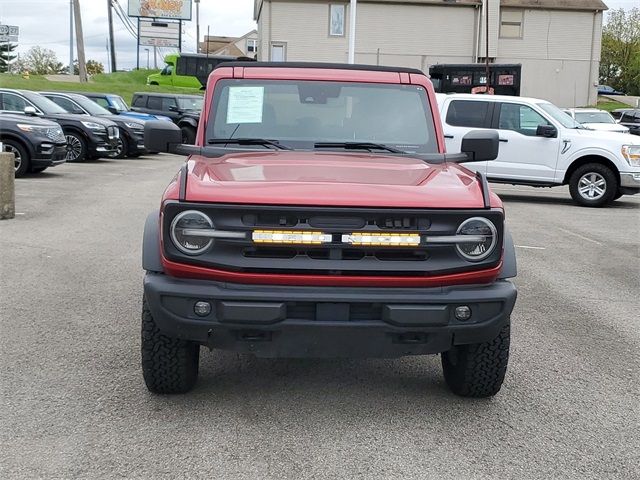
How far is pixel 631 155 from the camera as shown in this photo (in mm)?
14227

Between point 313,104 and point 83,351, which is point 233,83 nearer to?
point 313,104

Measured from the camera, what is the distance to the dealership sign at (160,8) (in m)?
64.2

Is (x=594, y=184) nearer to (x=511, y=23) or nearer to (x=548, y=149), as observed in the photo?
(x=548, y=149)

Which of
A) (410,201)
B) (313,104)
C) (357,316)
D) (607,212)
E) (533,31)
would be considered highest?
(533,31)

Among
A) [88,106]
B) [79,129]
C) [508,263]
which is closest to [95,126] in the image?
[79,129]

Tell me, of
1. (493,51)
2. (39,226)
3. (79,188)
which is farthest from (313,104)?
(493,51)

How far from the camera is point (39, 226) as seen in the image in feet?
33.4

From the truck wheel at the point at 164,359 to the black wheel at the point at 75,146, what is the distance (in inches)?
624

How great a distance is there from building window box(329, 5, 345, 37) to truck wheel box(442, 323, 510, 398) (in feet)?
146

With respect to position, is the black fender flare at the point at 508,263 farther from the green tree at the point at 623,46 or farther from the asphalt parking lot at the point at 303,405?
the green tree at the point at 623,46

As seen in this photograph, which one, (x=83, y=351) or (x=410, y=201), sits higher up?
(x=410, y=201)

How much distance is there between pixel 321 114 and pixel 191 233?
1.76 metres

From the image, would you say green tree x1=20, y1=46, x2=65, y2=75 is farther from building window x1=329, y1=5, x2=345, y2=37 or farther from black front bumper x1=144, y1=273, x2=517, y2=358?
black front bumper x1=144, y1=273, x2=517, y2=358

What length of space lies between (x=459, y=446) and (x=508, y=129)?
11.6 metres
